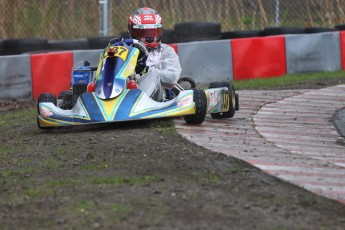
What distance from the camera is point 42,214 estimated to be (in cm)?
506

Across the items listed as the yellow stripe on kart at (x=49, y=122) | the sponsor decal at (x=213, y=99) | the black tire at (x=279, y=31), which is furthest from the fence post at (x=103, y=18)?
the yellow stripe on kart at (x=49, y=122)

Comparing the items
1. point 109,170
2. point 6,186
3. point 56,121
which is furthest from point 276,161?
point 56,121

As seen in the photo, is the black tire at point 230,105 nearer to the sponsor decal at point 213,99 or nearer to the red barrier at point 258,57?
the sponsor decal at point 213,99

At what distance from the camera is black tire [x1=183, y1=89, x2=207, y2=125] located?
829cm

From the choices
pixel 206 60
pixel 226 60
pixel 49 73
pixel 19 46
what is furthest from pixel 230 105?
pixel 19 46

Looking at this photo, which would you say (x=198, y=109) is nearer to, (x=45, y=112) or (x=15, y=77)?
(x=45, y=112)

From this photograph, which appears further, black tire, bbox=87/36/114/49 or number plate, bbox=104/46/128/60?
black tire, bbox=87/36/114/49

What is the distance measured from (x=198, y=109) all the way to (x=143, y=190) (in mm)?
2895

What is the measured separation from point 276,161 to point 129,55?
2.43 metres

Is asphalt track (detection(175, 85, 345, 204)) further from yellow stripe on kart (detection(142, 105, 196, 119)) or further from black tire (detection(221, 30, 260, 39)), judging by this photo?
black tire (detection(221, 30, 260, 39))

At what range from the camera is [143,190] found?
17.9 ft

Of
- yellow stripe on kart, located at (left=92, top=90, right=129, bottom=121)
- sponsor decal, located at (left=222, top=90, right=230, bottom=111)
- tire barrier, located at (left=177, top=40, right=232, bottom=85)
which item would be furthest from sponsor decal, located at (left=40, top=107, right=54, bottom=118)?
tire barrier, located at (left=177, top=40, right=232, bottom=85)

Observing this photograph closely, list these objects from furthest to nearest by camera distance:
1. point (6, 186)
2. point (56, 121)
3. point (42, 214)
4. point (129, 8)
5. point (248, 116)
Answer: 1. point (129, 8)
2. point (248, 116)
3. point (56, 121)
4. point (6, 186)
5. point (42, 214)

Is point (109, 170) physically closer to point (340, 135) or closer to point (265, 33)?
point (340, 135)
